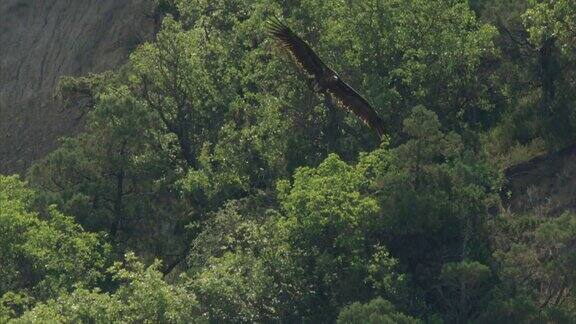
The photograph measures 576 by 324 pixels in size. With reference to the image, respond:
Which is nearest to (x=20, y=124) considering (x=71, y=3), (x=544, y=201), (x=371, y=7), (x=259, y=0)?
(x=71, y=3)

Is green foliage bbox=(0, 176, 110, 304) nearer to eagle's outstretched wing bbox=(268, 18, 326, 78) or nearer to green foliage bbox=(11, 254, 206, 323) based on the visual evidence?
green foliage bbox=(11, 254, 206, 323)

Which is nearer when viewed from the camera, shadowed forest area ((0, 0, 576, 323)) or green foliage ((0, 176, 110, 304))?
shadowed forest area ((0, 0, 576, 323))

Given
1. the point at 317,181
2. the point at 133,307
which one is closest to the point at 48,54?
the point at 317,181

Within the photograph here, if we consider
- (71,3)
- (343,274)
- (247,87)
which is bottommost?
(343,274)

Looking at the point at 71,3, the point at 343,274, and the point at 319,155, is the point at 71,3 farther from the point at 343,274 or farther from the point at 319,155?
the point at 343,274

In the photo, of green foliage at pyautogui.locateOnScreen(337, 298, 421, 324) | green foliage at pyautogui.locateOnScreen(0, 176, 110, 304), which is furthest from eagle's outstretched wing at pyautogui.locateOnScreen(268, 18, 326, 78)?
Result: green foliage at pyautogui.locateOnScreen(0, 176, 110, 304)

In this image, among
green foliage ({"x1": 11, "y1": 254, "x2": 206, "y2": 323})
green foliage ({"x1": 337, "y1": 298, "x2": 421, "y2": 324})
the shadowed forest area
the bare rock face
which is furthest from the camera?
the bare rock face
